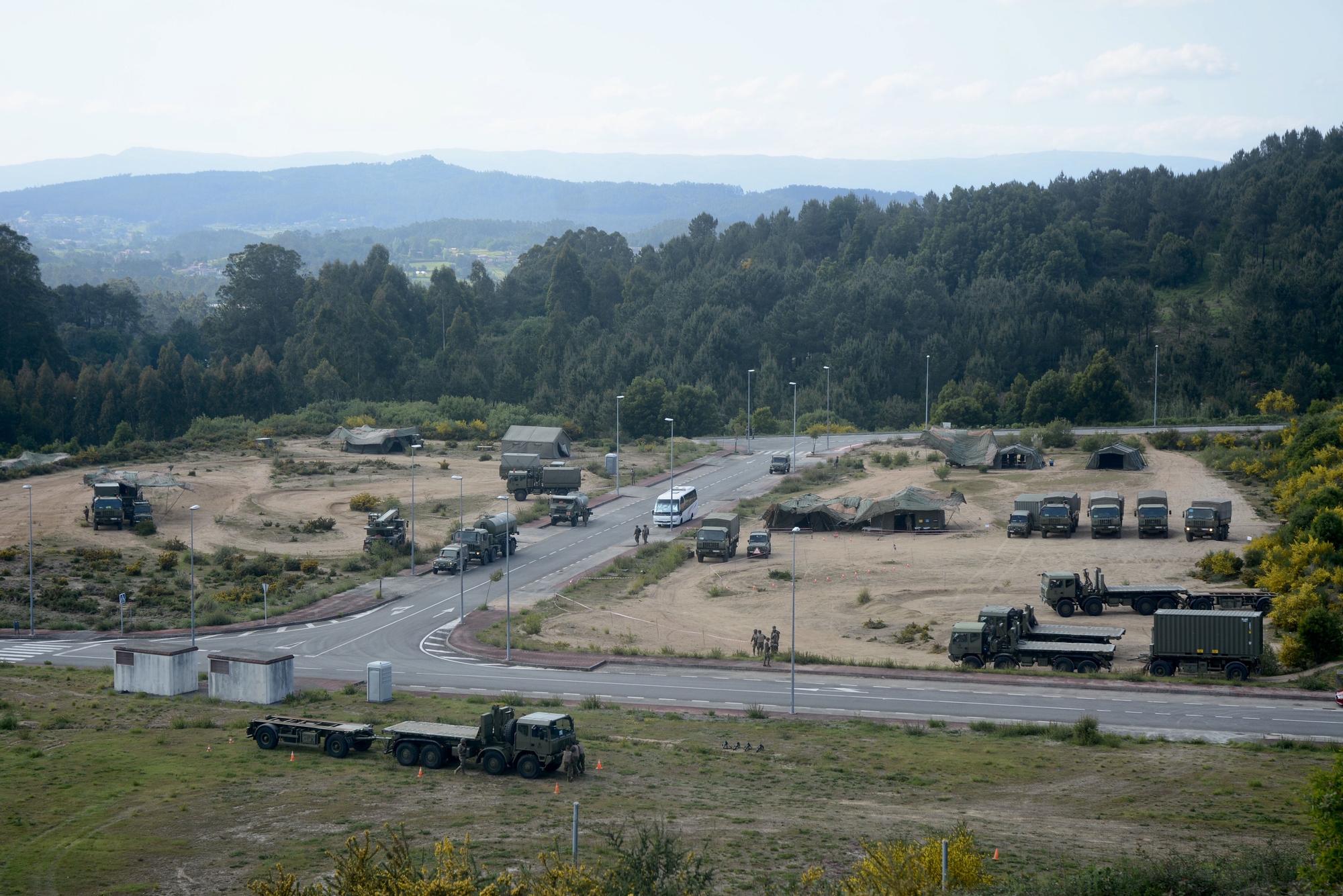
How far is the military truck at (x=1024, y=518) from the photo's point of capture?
6022 cm

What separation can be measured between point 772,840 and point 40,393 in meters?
99.1

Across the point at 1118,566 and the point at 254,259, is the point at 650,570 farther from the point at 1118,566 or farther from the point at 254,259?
the point at 254,259

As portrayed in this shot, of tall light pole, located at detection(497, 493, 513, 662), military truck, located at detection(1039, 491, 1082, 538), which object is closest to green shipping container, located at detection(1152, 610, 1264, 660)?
military truck, located at detection(1039, 491, 1082, 538)

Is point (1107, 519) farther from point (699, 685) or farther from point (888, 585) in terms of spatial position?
point (699, 685)

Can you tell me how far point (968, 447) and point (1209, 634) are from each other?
4309 cm

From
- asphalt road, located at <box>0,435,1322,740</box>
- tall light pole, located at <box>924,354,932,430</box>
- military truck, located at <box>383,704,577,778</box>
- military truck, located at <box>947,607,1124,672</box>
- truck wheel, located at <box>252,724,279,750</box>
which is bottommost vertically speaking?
asphalt road, located at <box>0,435,1322,740</box>

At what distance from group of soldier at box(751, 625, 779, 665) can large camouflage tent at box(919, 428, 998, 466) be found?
40.3 m

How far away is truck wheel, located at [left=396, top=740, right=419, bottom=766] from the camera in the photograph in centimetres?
2873

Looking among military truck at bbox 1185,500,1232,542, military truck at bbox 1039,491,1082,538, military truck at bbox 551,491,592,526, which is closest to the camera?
military truck at bbox 1185,500,1232,542

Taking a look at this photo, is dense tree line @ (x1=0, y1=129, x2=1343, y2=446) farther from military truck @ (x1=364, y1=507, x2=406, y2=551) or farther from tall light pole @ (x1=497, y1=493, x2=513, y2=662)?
tall light pole @ (x1=497, y1=493, x2=513, y2=662)

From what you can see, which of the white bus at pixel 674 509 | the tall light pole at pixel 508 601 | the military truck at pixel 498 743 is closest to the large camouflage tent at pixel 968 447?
the white bus at pixel 674 509

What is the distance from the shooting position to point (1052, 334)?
122062mm

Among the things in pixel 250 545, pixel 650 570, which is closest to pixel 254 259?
pixel 250 545

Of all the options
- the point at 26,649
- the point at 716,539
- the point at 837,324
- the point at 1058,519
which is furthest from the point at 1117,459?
the point at 26,649
